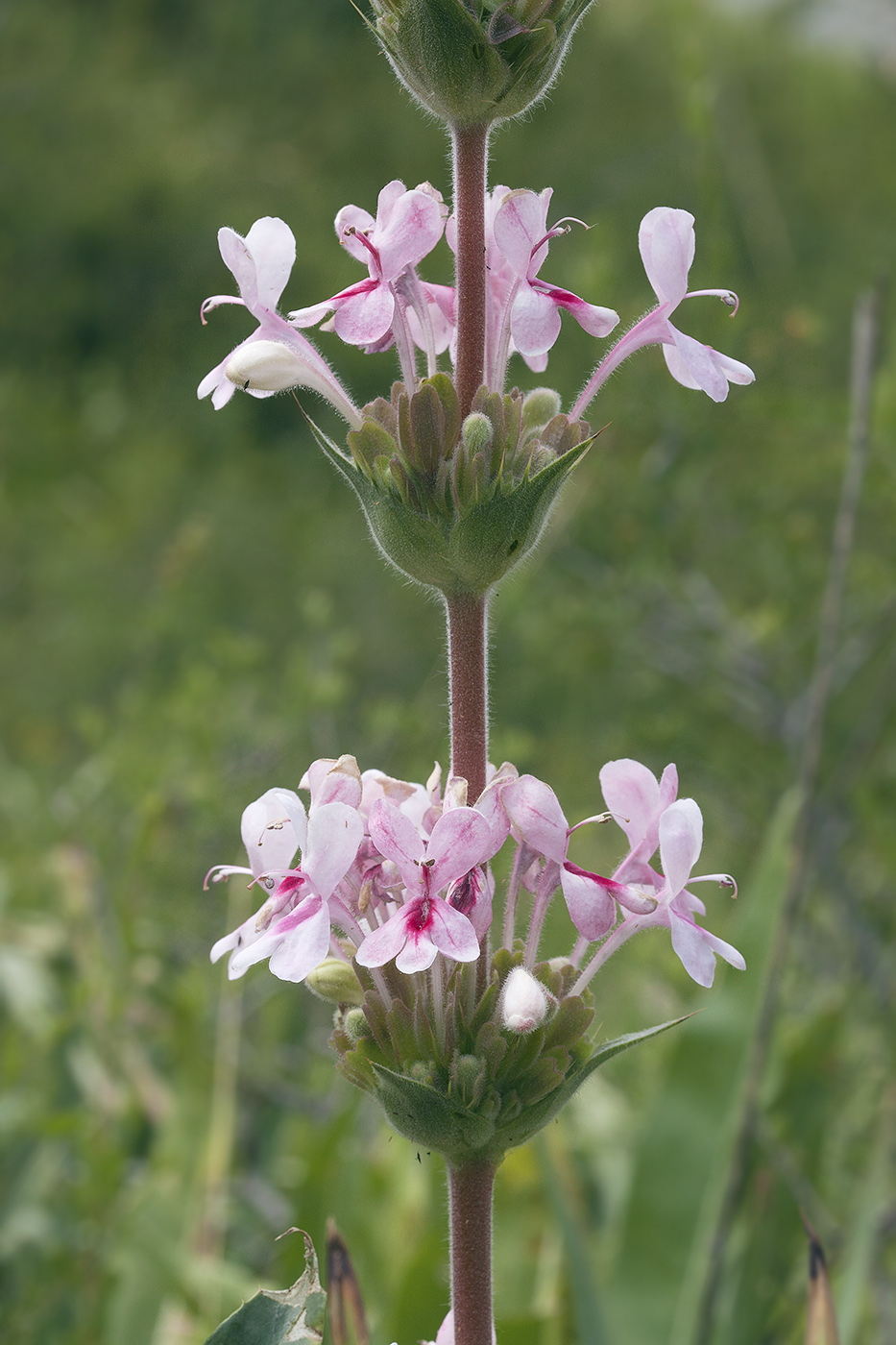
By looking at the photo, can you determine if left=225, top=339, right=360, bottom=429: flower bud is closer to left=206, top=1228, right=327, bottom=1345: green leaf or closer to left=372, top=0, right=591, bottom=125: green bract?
left=372, top=0, right=591, bottom=125: green bract

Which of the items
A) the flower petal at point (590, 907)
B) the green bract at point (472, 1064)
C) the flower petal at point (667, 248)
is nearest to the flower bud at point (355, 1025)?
the green bract at point (472, 1064)

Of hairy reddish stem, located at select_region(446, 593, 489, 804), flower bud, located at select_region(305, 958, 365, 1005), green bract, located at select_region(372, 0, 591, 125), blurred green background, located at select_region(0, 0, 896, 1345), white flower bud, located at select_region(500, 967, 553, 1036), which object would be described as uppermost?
green bract, located at select_region(372, 0, 591, 125)

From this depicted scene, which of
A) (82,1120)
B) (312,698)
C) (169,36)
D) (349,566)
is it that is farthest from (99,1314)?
(169,36)

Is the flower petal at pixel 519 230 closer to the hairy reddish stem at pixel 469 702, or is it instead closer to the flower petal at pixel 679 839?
the hairy reddish stem at pixel 469 702

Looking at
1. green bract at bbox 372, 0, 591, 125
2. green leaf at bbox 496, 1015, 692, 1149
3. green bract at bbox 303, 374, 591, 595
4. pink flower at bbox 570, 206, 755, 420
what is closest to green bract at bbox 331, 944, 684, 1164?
green leaf at bbox 496, 1015, 692, 1149

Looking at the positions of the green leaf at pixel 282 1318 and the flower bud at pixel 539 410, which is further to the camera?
the flower bud at pixel 539 410

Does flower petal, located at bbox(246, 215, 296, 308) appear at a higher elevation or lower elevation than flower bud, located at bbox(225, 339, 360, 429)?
higher

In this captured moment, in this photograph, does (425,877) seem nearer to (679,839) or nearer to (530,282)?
(679,839)
